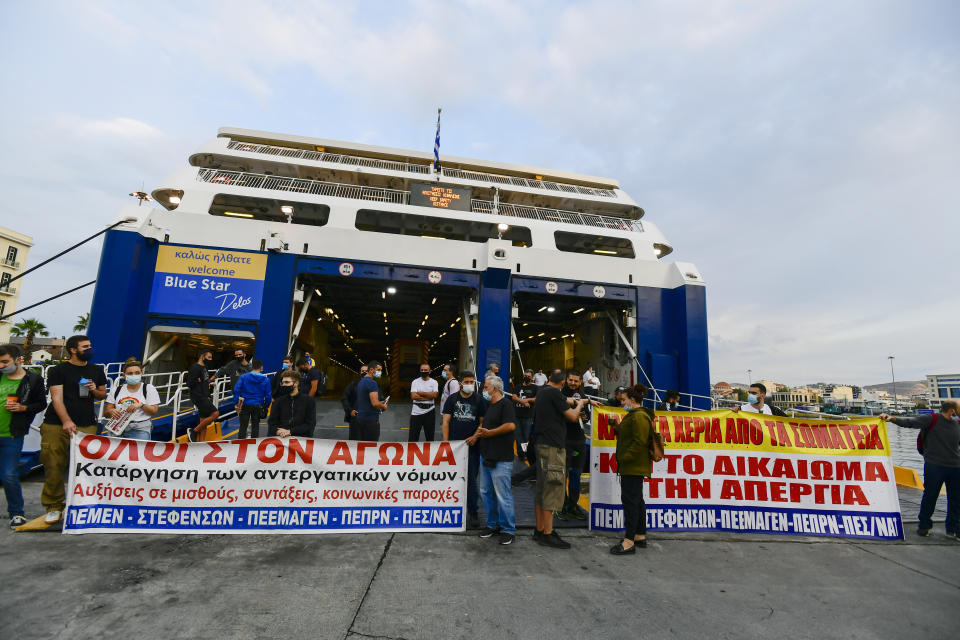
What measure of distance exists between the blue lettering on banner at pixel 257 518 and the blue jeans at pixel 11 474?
673 mm

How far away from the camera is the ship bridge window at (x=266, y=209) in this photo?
1468cm

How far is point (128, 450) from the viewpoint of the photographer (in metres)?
4.38

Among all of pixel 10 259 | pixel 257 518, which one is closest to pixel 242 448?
pixel 257 518

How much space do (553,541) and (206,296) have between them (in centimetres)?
1222

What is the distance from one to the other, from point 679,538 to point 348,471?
3809 mm

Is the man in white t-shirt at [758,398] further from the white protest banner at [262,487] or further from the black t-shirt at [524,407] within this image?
the white protest banner at [262,487]

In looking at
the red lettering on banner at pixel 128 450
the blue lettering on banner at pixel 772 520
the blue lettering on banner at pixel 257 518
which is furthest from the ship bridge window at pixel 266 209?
the blue lettering on banner at pixel 772 520

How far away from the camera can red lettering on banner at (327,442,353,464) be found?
4648 mm

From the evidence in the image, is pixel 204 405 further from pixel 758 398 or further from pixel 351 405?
pixel 758 398

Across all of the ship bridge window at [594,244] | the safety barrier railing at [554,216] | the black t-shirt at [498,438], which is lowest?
the black t-shirt at [498,438]

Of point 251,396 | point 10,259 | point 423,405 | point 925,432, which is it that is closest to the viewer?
point 925,432

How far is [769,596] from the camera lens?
349 cm

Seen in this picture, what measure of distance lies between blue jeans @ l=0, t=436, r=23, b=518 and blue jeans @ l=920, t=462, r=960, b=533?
33.5 ft

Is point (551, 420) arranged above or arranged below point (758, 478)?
above
